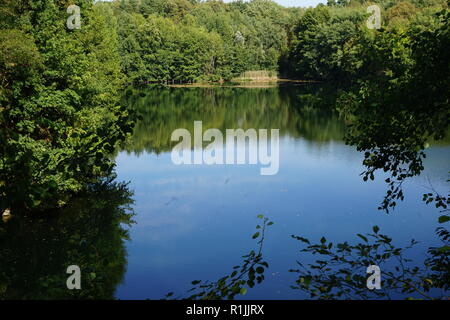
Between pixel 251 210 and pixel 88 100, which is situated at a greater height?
pixel 88 100

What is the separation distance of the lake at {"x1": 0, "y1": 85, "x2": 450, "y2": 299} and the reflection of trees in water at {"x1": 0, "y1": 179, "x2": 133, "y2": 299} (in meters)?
0.04

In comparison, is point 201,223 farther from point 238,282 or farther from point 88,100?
point 238,282

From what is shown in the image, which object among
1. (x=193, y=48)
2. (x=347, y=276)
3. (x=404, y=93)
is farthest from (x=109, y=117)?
(x=193, y=48)

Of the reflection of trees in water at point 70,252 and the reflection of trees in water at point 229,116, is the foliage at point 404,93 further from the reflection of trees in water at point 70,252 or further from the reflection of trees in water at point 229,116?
the reflection of trees in water at point 229,116

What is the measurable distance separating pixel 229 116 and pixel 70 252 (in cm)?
3253

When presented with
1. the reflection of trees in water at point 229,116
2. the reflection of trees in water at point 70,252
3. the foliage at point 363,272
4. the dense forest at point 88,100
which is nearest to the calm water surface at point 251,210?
the reflection of trees in water at point 70,252

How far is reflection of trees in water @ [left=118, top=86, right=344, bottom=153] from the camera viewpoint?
34000 millimetres

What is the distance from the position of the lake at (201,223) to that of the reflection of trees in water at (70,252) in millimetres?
35

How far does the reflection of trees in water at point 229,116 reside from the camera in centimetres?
3400

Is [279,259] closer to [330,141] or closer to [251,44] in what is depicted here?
[330,141]

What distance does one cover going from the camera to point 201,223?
16.8 meters

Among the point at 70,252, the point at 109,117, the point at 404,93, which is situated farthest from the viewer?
the point at 109,117

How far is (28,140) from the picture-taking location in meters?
15.4
